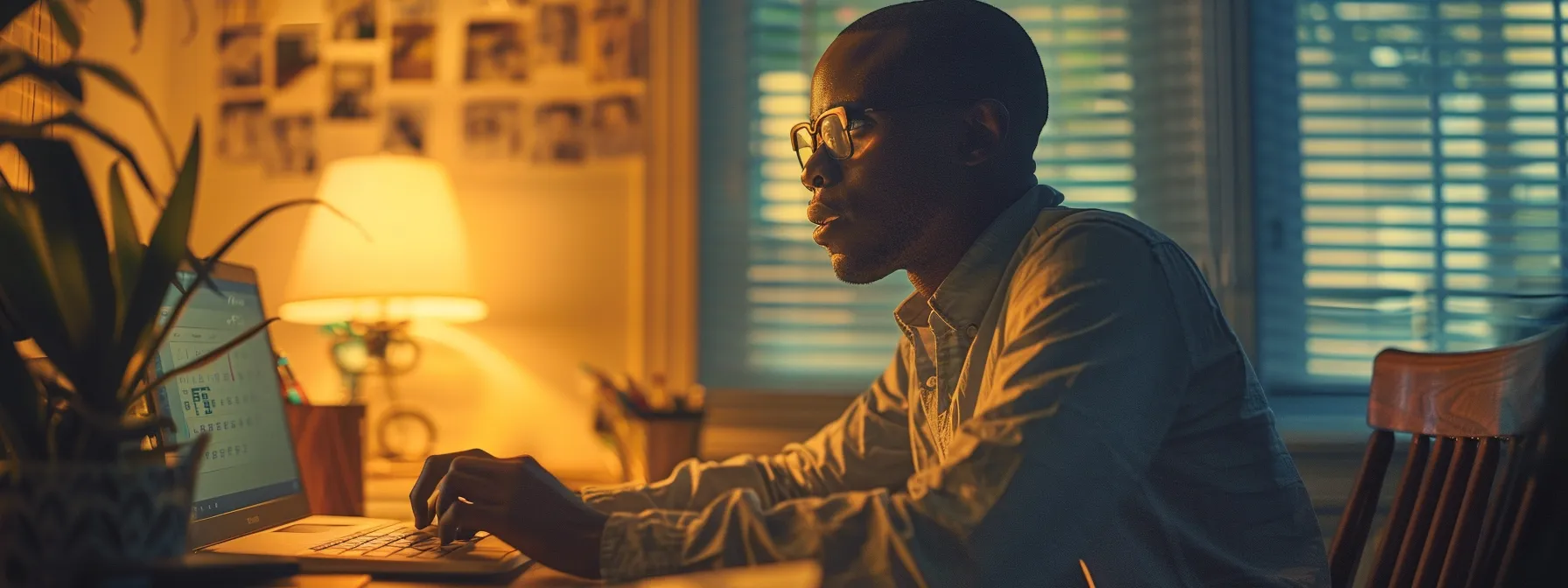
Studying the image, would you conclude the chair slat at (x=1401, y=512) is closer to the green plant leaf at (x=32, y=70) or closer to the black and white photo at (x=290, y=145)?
the green plant leaf at (x=32, y=70)

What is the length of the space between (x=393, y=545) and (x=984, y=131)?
759mm

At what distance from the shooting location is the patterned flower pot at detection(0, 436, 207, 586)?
2.05ft

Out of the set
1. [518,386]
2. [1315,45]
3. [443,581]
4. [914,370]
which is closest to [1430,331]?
[1315,45]

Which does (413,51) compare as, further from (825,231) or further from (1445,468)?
(1445,468)

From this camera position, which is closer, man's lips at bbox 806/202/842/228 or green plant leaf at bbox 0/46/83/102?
green plant leaf at bbox 0/46/83/102

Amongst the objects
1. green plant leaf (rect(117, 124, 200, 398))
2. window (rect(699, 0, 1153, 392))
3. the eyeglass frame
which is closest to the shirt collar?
the eyeglass frame

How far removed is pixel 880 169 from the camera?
4.21 feet

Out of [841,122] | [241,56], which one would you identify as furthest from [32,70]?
[241,56]

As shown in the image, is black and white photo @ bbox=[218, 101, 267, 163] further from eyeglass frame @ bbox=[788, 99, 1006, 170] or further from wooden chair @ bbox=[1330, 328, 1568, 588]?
wooden chair @ bbox=[1330, 328, 1568, 588]

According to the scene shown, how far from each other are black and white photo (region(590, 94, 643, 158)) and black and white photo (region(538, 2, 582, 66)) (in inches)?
4.4

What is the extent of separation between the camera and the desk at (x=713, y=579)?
0.71 metres

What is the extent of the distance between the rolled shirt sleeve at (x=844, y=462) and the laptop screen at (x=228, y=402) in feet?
1.49

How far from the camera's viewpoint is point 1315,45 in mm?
2197

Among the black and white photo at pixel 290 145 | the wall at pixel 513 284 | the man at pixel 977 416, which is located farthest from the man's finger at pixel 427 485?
the black and white photo at pixel 290 145
